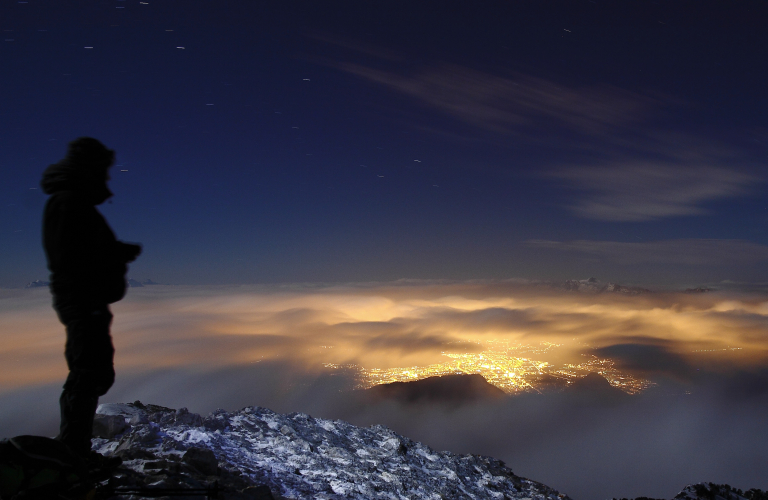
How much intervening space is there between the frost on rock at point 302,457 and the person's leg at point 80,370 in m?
3.12

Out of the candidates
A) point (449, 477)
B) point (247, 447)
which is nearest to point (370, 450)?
point (449, 477)

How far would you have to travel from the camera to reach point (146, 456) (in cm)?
781

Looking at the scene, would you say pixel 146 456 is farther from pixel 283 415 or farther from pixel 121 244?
pixel 283 415

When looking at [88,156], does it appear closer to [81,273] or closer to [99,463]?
[81,273]

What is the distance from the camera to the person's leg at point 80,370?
180 inches

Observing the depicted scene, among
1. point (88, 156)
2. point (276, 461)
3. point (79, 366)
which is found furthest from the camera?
point (276, 461)

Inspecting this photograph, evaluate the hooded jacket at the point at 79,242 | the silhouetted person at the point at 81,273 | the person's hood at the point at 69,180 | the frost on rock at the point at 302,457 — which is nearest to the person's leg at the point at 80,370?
the silhouetted person at the point at 81,273

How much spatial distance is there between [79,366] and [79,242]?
157 cm

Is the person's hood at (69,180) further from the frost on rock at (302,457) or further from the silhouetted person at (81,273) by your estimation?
the frost on rock at (302,457)

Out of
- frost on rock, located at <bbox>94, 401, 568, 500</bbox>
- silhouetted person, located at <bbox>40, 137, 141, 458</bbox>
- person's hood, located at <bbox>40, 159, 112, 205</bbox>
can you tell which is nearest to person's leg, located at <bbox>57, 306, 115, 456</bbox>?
silhouetted person, located at <bbox>40, 137, 141, 458</bbox>

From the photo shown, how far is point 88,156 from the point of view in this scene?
15.6 ft

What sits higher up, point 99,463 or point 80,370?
point 80,370

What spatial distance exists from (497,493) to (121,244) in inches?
603

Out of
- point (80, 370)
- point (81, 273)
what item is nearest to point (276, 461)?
point (80, 370)
